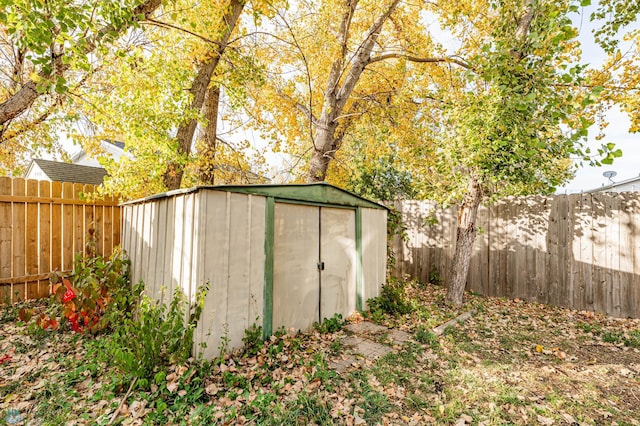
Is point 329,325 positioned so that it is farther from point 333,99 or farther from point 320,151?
point 333,99

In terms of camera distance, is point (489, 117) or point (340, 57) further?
point (340, 57)

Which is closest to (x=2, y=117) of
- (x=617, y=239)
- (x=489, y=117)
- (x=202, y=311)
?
(x=202, y=311)

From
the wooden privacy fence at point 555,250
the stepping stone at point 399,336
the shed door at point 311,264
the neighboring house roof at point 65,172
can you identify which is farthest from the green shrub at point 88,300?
the neighboring house roof at point 65,172

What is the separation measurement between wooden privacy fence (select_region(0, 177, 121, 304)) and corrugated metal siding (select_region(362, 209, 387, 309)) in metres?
4.67

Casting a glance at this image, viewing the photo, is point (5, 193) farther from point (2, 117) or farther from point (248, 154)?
point (248, 154)

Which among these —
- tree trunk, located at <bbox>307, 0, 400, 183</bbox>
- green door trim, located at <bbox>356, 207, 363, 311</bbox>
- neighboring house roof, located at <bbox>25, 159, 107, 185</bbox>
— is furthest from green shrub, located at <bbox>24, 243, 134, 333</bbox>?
neighboring house roof, located at <bbox>25, 159, 107, 185</bbox>

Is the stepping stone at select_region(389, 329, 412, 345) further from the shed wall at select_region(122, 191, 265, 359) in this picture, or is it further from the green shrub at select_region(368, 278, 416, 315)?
the shed wall at select_region(122, 191, 265, 359)

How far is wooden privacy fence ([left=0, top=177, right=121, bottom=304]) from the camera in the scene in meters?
4.82

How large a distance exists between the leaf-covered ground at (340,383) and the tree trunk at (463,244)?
4.36ft

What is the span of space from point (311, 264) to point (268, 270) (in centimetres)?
89

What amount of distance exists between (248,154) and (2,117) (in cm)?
575

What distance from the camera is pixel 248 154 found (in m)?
9.16

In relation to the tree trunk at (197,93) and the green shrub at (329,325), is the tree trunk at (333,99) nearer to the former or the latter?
the tree trunk at (197,93)

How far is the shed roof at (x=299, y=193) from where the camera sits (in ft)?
11.3
